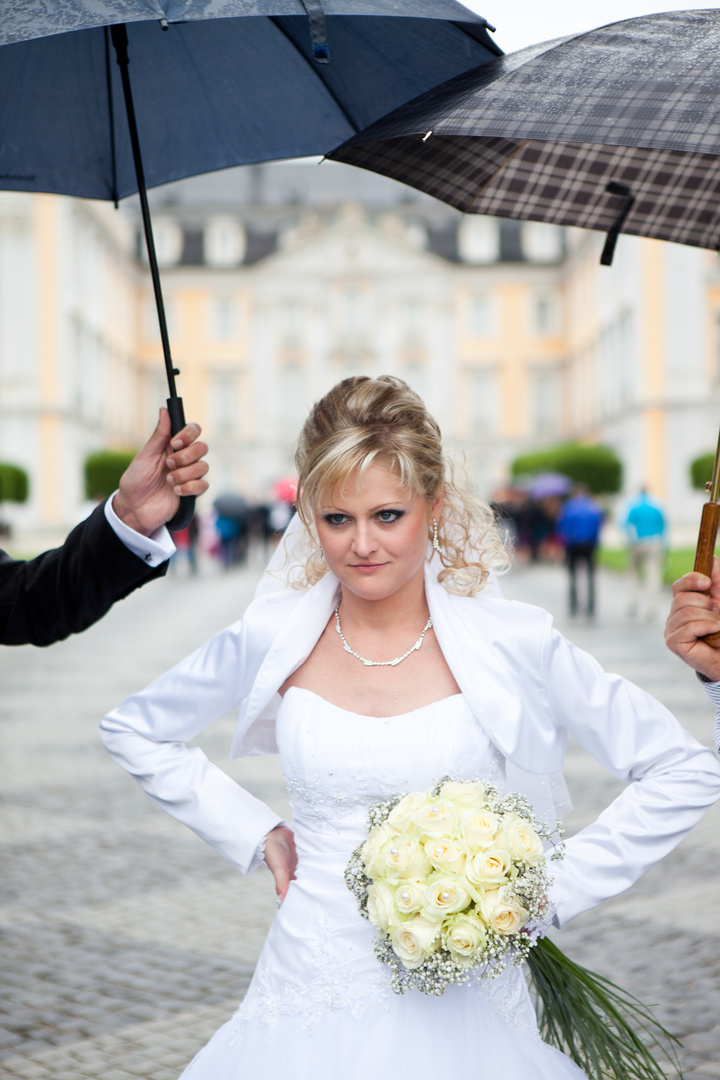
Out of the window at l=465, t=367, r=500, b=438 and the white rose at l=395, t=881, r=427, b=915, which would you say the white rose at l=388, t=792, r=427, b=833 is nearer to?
the white rose at l=395, t=881, r=427, b=915

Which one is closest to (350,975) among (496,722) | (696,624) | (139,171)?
(496,722)

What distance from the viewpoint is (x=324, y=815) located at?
2.35 m

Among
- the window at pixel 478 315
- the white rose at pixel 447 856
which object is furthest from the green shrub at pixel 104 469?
the white rose at pixel 447 856

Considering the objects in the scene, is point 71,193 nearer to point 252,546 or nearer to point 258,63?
point 258,63

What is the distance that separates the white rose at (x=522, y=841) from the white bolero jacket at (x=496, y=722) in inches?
Answer: 10.1

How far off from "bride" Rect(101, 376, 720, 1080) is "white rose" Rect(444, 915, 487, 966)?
12.3 inches

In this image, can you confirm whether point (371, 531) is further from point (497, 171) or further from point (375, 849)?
point (497, 171)

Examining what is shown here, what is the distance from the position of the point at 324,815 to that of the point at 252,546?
1083 inches

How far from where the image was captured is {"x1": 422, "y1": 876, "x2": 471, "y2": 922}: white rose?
6.22 ft

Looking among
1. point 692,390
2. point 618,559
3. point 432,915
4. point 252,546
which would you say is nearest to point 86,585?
point 432,915

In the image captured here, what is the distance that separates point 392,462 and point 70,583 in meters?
0.83

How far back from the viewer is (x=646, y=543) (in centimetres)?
1393

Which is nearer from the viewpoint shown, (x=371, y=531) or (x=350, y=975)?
(x=350, y=975)

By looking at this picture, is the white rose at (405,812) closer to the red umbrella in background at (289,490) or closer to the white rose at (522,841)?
the white rose at (522,841)
